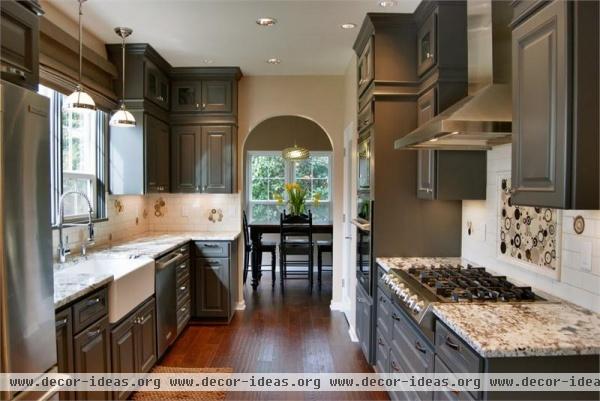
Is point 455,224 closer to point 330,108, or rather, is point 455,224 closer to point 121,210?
point 330,108

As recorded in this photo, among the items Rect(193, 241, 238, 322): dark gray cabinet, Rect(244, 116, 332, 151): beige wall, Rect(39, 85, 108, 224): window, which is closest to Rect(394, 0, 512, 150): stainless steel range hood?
Rect(39, 85, 108, 224): window

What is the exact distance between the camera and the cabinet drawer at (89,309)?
6.86 feet

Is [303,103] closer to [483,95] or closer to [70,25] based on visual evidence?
[70,25]

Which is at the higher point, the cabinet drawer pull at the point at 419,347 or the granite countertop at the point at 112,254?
the granite countertop at the point at 112,254

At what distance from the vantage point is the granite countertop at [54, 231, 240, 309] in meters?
2.10

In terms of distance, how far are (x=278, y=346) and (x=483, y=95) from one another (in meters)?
2.83

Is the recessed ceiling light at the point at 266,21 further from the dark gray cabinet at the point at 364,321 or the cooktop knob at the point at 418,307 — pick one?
the cooktop knob at the point at 418,307

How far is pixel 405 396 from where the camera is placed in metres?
2.33

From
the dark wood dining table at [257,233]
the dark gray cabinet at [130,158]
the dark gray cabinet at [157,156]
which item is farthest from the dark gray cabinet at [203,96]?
the dark wood dining table at [257,233]

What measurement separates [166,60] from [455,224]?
334cm

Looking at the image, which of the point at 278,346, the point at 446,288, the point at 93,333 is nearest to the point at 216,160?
the point at 278,346

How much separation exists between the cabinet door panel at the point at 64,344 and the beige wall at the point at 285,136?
5.61m

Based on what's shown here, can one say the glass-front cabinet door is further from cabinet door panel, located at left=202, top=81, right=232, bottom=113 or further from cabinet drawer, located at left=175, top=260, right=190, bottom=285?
cabinet drawer, located at left=175, top=260, right=190, bottom=285

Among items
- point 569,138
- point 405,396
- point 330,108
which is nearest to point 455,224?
point 405,396
